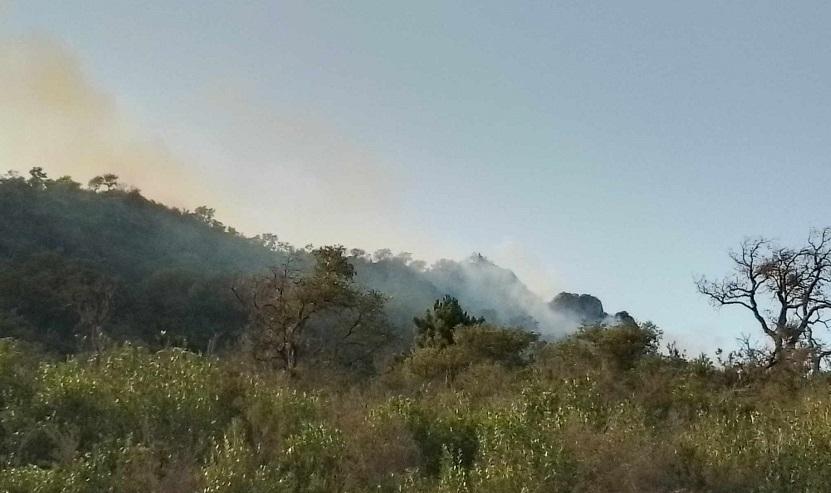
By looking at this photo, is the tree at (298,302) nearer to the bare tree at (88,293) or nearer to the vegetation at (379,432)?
the vegetation at (379,432)

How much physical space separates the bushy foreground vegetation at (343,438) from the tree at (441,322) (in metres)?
20.4

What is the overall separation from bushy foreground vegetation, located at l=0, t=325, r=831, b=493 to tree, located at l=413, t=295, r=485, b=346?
803 inches

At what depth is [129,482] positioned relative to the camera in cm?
611

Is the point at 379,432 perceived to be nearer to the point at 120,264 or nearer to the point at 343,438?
the point at 343,438

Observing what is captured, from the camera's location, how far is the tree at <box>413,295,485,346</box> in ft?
102

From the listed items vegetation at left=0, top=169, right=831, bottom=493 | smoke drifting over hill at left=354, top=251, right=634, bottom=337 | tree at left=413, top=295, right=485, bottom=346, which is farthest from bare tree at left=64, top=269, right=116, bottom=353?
smoke drifting over hill at left=354, top=251, right=634, bottom=337

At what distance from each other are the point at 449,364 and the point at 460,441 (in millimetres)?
16244

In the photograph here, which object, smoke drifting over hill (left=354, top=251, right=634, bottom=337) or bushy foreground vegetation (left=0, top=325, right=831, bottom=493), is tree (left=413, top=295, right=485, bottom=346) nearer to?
bushy foreground vegetation (left=0, top=325, right=831, bottom=493)

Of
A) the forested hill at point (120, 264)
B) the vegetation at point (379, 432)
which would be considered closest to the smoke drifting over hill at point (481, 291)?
the forested hill at point (120, 264)

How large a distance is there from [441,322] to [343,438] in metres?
24.4

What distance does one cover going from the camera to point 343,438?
7.65 meters

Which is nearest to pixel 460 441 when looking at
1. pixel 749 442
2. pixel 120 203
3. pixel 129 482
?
pixel 749 442

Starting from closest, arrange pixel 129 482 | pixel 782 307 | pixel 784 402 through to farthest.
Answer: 1. pixel 129 482
2. pixel 784 402
3. pixel 782 307

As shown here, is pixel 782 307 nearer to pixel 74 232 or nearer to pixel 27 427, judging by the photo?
pixel 27 427
